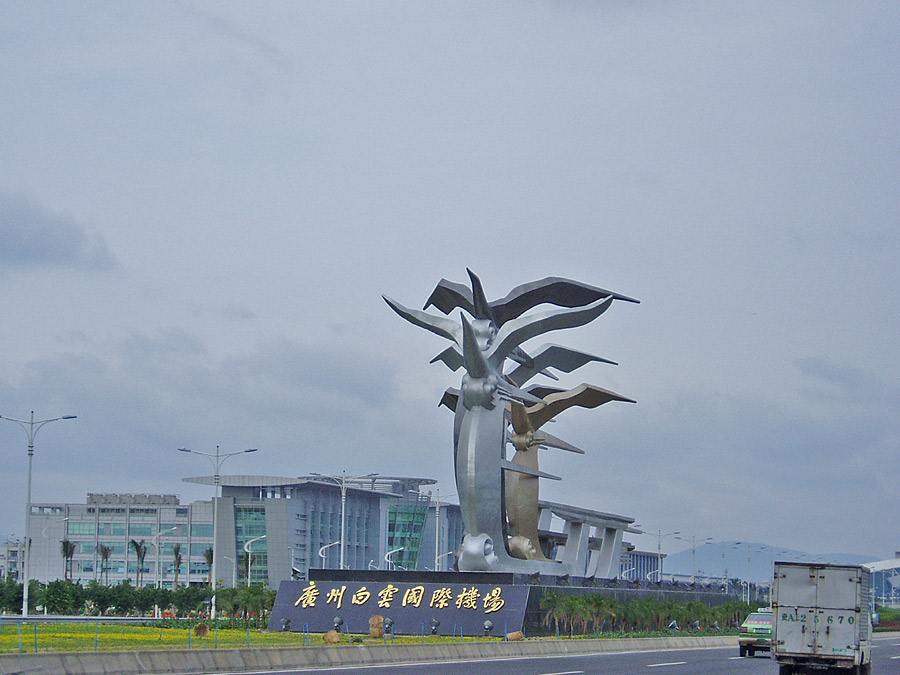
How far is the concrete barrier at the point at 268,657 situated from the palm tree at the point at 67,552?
84.2m

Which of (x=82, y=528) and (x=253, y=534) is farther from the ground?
(x=82, y=528)

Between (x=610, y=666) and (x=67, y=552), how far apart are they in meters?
94.8

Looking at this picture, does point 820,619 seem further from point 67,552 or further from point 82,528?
point 82,528

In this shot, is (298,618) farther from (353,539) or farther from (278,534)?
(353,539)

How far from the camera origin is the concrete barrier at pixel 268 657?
25.1m

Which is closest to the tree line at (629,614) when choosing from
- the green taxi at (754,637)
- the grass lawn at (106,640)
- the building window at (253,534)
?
the green taxi at (754,637)

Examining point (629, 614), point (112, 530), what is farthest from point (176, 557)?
point (629, 614)

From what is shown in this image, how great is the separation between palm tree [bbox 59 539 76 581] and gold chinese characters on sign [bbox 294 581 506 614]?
7052 centimetres

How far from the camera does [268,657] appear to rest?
1209 inches

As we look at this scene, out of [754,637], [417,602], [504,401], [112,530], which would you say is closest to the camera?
[754,637]

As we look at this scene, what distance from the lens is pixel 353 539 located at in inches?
5635

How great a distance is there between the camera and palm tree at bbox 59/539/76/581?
4850 inches

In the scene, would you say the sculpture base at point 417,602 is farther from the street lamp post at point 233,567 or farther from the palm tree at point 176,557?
the street lamp post at point 233,567

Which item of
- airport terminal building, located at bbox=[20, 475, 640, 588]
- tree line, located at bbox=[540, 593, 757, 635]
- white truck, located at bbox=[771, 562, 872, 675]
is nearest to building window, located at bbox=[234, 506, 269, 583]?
airport terminal building, located at bbox=[20, 475, 640, 588]
